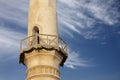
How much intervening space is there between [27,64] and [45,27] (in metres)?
3.50

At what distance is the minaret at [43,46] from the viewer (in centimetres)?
2667

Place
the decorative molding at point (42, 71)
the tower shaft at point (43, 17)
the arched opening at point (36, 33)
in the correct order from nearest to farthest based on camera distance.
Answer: the decorative molding at point (42, 71) < the arched opening at point (36, 33) < the tower shaft at point (43, 17)

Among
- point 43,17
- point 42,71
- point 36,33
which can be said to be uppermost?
point 43,17

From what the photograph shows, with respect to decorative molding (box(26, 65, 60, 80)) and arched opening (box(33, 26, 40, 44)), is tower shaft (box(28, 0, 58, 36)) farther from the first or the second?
decorative molding (box(26, 65, 60, 80))

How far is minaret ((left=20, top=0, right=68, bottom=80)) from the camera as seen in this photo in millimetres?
26672

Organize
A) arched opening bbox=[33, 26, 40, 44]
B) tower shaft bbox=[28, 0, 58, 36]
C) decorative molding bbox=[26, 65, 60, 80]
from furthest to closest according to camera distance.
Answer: tower shaft bbox=[28, 0, 58, 36] < arched opening bbox=[33, 26, 40, 44] < decorative molding bbox=[26, 65, 60, 80]

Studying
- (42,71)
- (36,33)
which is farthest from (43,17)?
(42,71)

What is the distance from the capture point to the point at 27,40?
2880cm

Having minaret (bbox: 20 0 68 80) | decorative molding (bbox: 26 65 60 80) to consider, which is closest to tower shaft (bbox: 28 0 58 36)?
minaret (bbox: 20 0 68 80)

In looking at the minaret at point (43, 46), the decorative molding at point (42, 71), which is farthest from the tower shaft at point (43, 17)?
the decorative molding at point (42, 71)

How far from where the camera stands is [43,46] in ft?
88.7

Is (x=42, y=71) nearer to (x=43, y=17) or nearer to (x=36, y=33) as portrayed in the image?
(x=36, y=33)

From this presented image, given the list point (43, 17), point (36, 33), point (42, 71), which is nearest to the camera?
point (42, 71)

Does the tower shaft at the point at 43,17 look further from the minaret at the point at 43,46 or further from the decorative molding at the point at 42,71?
the decorative molding at the point at 42,71
